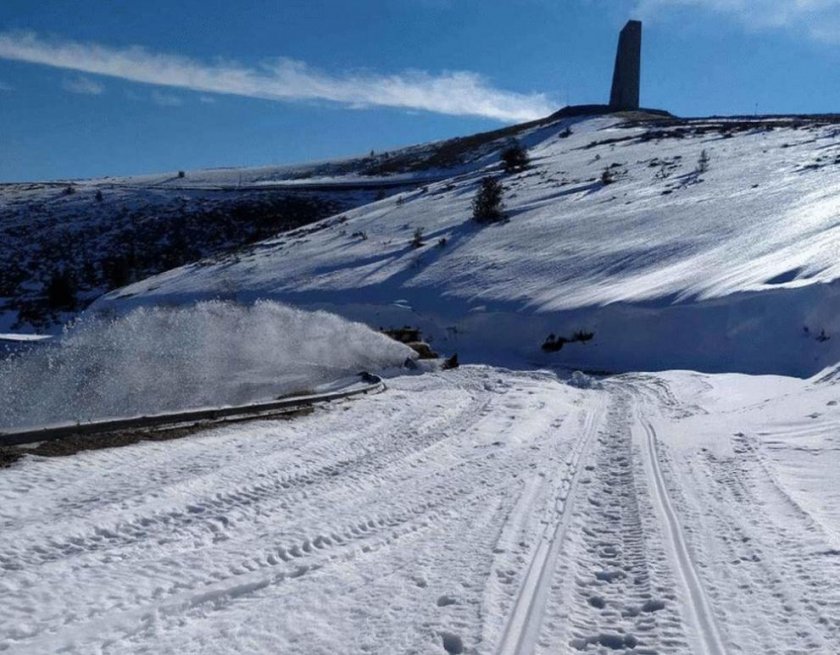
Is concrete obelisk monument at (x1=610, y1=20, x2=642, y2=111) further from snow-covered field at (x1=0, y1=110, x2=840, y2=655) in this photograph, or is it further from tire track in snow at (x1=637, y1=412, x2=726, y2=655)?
tire track in snow at (x1=637, y1=412, x2=726, y2=655)

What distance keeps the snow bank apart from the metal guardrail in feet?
6.84

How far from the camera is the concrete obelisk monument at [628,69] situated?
62781 mm

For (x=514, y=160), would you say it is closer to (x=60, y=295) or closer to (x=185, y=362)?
(x=60, y=295)

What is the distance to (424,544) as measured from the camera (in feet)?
18.8

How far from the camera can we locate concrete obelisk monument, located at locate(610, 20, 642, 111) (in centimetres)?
6278

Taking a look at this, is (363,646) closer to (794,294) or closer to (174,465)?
(174,465)

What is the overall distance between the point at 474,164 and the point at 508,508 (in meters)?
53.9

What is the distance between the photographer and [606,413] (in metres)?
11.8

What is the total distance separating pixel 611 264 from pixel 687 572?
64.7 feet

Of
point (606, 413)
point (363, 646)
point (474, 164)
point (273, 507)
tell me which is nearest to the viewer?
point (363, 646)

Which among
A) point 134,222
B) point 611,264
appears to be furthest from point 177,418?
point 134,222

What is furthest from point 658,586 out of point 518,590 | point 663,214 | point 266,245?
point 266,245

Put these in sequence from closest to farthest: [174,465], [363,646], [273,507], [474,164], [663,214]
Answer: [363,646], [273,507], [174,465], [663,214], [474,164]

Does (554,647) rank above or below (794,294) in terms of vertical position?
below
